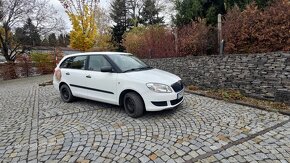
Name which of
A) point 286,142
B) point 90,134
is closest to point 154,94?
point 90,134

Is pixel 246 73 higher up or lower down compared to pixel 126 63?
lower down

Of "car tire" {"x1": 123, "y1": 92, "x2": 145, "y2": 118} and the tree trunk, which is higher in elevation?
the tree trunk

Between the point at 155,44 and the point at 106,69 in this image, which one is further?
the point at 155,44

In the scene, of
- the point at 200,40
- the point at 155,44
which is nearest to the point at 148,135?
the point at 200,40

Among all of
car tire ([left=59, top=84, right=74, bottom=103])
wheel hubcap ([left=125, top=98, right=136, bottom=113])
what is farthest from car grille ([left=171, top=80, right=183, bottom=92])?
car tire ([left=59, top=84, right=74, bottom=103])

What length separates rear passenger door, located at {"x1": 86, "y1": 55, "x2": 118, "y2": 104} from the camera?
16.8 ft

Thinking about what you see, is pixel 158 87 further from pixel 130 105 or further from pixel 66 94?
pixel 66 94

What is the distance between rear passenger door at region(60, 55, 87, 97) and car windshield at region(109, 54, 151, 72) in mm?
998

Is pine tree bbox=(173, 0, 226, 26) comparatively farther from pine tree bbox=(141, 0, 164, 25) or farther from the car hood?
pine tree bbox=(141, 0, 164, 25)

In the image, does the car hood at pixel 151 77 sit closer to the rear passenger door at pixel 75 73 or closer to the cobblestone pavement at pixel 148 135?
the cobblestone pavement at pixel 148 135

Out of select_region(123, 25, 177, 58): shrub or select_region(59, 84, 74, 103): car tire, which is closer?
select_region(59, 84, 74, 103): car tire

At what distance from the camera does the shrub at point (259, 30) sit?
231 inches

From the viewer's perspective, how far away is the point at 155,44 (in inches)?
407

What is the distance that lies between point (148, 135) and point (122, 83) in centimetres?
149
